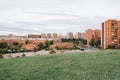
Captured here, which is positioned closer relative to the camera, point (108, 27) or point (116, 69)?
A: point (116, 69)

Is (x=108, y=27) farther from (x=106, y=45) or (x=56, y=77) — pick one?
(x=56, y=77)

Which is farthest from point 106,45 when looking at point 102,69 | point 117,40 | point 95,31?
point 102,69

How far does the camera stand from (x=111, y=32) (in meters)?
37.3

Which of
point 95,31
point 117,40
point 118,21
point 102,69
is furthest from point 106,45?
point 102,69

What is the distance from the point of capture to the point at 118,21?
37.8 meters

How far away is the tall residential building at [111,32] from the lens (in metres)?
36.7

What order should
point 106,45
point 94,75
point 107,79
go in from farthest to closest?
1. point 106,45
2. point 94,75
3. point 107,79

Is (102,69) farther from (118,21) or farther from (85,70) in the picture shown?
(118,21)

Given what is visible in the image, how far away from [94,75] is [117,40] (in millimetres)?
33488

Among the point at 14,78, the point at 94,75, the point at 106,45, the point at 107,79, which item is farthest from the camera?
the point at 106,45

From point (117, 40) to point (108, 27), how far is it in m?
2.45

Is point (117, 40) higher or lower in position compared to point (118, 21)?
lower

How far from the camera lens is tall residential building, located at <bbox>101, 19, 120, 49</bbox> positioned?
120ft

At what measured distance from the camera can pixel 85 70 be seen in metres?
4.78
